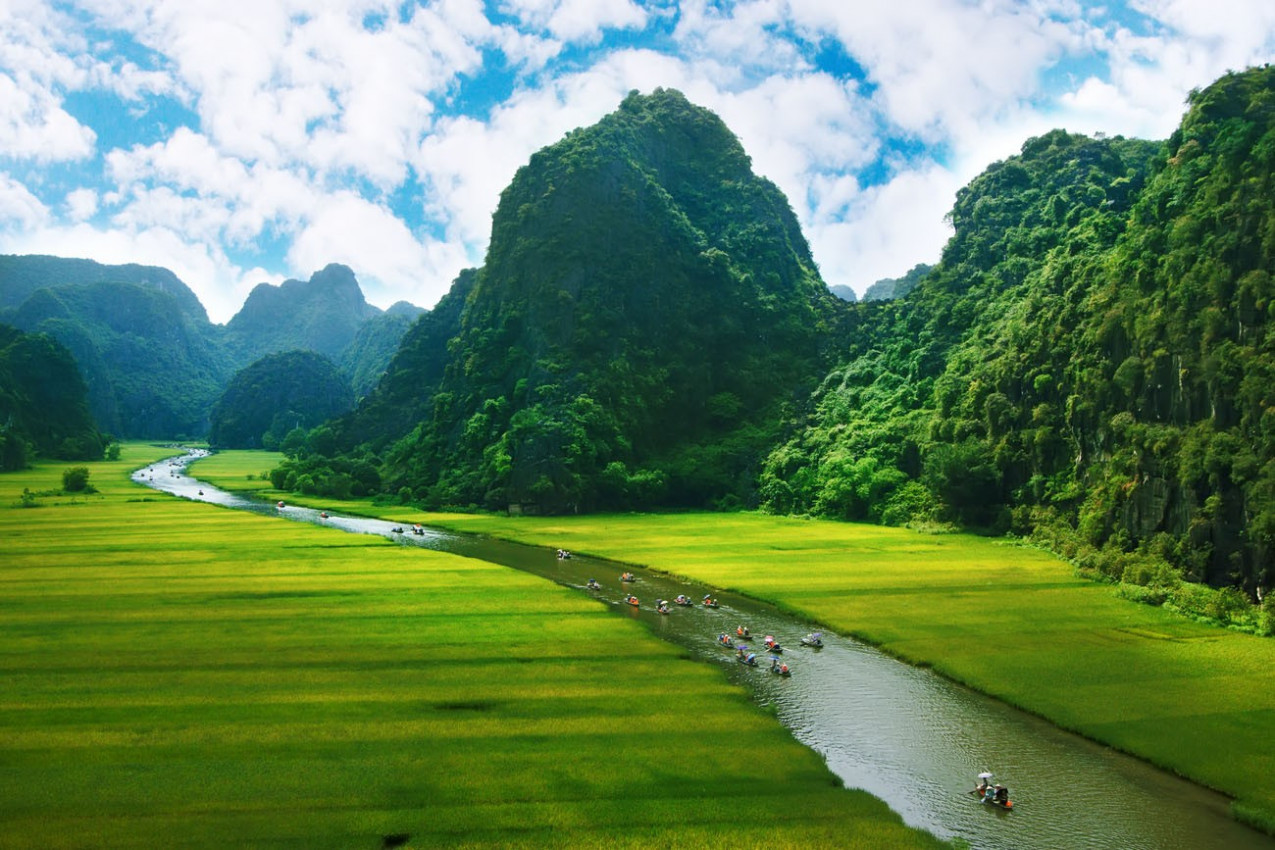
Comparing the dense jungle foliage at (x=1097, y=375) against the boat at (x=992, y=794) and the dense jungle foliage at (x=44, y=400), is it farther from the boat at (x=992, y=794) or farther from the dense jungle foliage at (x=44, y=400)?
the dense jungle foliage at (x=44, y=400)

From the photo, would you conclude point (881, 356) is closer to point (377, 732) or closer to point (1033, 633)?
point (1033, 633)

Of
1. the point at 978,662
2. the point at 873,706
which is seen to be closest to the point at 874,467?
the point at 978,662

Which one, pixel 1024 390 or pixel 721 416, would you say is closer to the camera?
pixel 1024 390

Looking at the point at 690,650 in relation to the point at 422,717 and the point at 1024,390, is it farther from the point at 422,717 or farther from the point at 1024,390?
the point at 1024,390

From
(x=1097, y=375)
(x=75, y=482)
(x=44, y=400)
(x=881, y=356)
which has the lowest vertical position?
(x=75, y=482)

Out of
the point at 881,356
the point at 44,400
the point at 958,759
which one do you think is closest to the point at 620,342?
the point at 881,356

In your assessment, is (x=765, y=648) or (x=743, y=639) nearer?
(x=765, y=648)

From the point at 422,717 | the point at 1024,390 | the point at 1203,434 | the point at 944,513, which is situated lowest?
the point at 422,717

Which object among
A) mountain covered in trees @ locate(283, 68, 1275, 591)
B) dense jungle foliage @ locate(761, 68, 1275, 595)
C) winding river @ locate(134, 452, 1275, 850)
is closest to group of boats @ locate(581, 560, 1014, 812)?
winding river @ locate(134, 452, 1275, 850)
